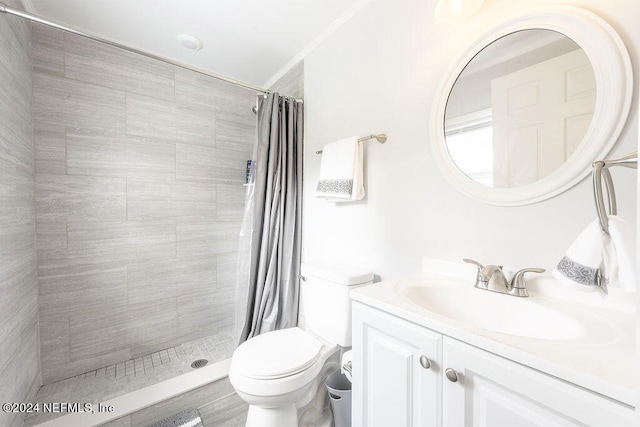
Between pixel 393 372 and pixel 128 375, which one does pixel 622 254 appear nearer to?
pixel 393 372

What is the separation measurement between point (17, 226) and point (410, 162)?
1.99m

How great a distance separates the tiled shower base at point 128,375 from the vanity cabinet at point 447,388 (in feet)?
4.64

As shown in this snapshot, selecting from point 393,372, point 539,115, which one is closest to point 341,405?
point 393,372

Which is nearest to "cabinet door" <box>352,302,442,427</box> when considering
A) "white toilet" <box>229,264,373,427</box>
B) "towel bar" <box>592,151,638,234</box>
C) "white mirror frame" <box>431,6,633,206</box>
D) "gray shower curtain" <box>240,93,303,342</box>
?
"white toilet" <box>229,264,373,427</box>

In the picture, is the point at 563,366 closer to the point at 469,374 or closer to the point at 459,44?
the point at 469,374

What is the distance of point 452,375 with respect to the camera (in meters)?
0.63

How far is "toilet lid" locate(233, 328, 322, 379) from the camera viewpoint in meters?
1.15

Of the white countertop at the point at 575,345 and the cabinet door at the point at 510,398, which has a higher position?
the white countertop at the point at 575,345

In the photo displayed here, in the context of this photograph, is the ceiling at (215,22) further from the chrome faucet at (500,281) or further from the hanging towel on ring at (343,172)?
the chrome faucet at (500,281)

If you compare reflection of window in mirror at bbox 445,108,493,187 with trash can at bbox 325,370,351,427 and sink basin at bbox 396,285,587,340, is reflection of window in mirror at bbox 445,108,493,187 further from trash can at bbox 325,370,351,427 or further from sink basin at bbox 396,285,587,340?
trash can at bbox 325,370,351,427

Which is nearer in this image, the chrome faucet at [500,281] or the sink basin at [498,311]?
the sink basin at [498,311]

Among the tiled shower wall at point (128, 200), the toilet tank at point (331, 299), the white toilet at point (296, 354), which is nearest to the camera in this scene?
the white toilet at point (296, 354)

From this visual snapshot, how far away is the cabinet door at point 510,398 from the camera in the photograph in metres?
0.45

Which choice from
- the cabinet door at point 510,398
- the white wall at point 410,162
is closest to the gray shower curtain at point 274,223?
the white wall at point 410,162
